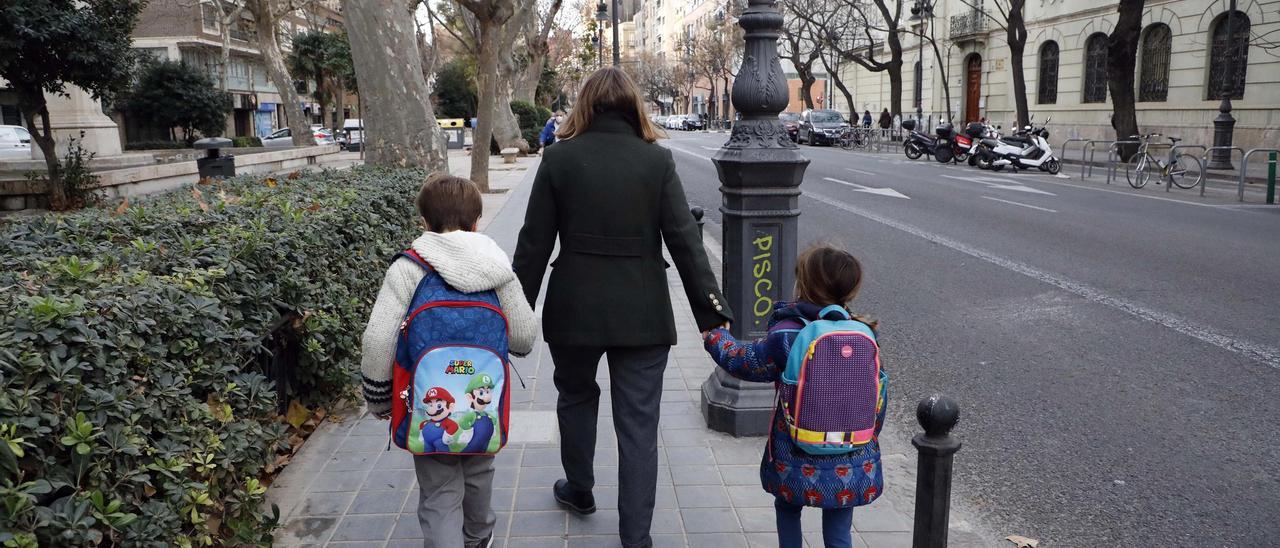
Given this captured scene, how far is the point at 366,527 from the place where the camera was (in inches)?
144

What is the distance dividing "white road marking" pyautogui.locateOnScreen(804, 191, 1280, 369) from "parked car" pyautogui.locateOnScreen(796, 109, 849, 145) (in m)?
29.4

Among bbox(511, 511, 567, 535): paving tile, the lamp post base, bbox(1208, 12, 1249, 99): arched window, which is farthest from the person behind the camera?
bbox(1208, 12, 1249, 99): arched window

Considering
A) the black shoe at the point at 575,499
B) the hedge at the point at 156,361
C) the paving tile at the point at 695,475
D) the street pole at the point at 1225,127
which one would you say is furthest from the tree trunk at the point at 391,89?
the street pole at the point at 1225,127

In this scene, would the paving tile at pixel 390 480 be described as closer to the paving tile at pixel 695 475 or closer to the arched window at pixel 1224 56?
the paving tile at pixel 695 475

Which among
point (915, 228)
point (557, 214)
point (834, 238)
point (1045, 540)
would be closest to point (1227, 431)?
point (1045, 540)

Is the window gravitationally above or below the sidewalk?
above

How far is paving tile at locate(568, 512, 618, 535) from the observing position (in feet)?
11.9

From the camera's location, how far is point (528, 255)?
3.41 metres

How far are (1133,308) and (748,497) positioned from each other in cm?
509

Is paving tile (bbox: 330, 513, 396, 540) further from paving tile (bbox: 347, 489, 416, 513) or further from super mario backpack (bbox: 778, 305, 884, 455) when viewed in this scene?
super mario backpack (bbox: 778, 305, 884, 455)

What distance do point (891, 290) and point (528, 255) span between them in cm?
595

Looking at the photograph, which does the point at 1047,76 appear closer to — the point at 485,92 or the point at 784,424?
the point at 485,92

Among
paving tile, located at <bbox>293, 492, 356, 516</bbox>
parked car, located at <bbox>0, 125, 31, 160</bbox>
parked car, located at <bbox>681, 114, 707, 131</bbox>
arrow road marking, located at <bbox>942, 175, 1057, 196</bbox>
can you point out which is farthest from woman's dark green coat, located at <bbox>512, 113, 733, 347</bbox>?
parked car, located at <bbox>681, 114, 707, 131</bbox>

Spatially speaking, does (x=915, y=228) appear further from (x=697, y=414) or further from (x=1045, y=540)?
(x=1045, y=540)
